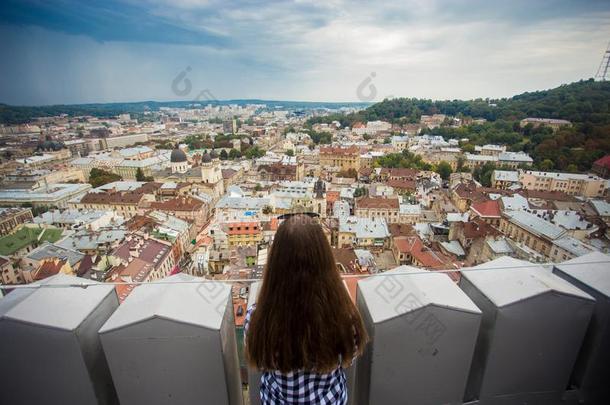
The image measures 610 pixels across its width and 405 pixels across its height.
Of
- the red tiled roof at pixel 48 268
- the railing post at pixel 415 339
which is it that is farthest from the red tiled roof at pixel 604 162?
the red tiled roof at pixel 48 268

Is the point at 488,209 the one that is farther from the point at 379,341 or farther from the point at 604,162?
the point at 379,341

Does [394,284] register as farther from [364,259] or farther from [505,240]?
[505,240]

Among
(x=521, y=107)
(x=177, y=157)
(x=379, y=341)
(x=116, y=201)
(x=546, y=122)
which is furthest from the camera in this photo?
(x=521, y=107)

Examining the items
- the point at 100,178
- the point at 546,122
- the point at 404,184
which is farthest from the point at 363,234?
the point at 546,122

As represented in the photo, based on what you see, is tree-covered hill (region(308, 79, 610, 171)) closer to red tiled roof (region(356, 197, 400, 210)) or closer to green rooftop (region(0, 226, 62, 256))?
red tiled roof (region(356, 197, 400, 210))

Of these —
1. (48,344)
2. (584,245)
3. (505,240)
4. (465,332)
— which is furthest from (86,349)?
(584,245)
